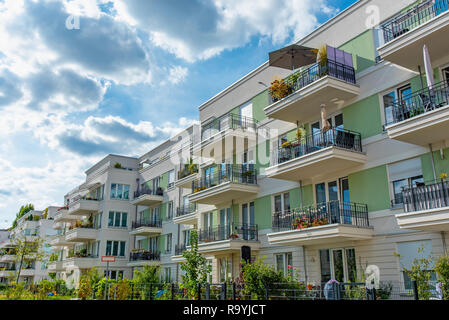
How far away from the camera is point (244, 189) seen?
21.8m

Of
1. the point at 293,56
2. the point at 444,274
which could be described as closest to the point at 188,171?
the point at 293,56

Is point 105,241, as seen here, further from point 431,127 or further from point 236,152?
point 431,127

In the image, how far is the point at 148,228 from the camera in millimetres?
33781

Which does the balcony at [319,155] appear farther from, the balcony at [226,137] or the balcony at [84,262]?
the balcony at [84,262]

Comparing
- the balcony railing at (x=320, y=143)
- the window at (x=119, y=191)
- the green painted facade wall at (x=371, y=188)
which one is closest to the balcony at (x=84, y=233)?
the window at (x=119, y=191)

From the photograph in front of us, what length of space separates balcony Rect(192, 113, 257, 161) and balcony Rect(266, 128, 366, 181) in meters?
4.14

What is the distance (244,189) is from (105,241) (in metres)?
20.6

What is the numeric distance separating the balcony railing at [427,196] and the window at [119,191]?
102 feet

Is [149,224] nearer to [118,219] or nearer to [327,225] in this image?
[118,219]

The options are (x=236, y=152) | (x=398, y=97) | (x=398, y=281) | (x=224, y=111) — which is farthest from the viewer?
(x=224, y=111)

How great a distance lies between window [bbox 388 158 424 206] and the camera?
565 inches

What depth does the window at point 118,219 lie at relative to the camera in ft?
127

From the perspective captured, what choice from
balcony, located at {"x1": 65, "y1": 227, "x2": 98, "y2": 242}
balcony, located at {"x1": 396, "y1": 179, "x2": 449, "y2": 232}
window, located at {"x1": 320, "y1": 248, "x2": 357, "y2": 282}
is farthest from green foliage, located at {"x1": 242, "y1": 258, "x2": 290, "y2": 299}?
balcony, located at {"x1": 65, "y1": 227, "x2": 98, "y2": 242}
